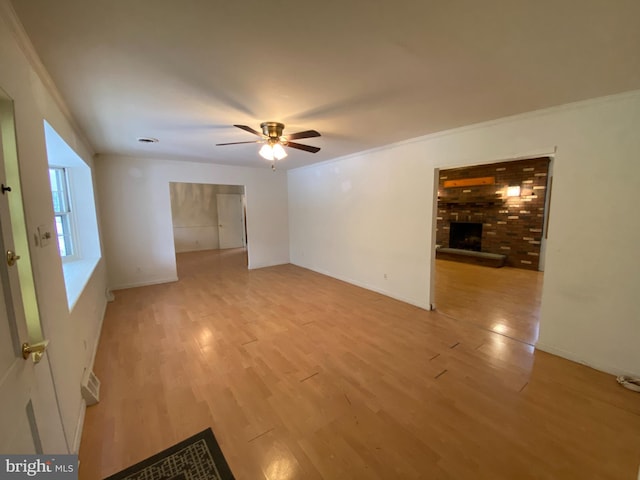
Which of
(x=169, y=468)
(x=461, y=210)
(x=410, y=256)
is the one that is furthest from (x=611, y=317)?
(x=461, y=210)

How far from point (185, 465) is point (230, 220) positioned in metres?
7.94

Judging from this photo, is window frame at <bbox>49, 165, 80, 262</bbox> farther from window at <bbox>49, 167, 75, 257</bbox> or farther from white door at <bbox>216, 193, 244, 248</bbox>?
white door at <bbox>216, 193, 244, 248</bbox>

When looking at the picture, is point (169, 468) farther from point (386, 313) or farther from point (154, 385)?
point (386, 313)

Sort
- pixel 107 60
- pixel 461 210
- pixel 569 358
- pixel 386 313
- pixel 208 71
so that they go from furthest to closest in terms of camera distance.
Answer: pixel 461 210 < pixel 386 313 < pixel 569 358 < pixel 208 71 < pixel 107 60

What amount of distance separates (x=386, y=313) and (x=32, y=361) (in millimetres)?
3282

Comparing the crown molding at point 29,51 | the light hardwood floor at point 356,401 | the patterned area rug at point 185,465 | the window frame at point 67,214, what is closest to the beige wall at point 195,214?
the window frame at point 67,214

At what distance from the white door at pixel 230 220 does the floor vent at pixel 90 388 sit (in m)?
6.87

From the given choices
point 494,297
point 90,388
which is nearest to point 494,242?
point 494,297

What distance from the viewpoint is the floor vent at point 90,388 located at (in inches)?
75.9

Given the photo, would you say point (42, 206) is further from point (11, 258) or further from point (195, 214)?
point (195, 214)

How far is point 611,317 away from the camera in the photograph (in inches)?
87.7

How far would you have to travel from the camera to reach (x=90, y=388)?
6.52 feet

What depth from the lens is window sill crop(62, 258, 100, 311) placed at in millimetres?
2162

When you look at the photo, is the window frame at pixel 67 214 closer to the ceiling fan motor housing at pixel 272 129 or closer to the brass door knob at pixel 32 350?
the ceiling fan motor housing at pixel 272 129
